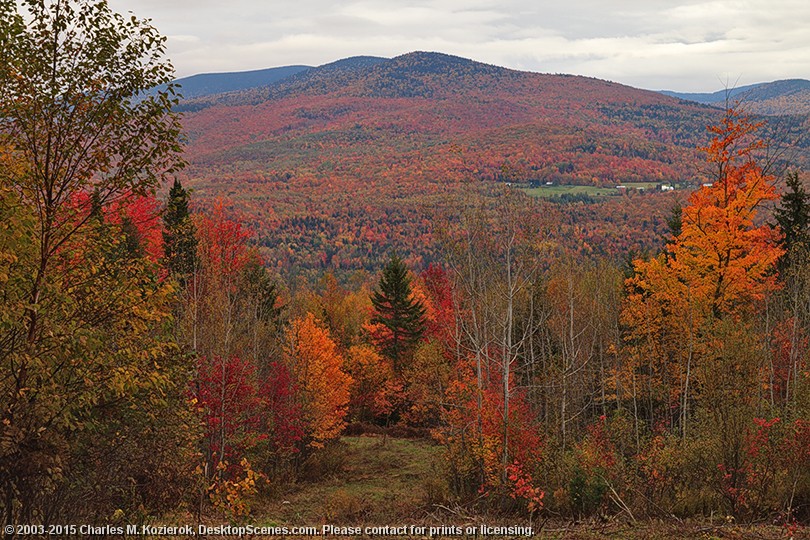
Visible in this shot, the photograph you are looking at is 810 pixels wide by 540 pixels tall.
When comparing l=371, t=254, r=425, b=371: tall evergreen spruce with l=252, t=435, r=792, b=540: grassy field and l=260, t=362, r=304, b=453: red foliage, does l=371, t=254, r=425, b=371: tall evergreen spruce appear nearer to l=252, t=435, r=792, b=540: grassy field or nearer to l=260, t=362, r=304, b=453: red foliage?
l=252, t=435, r=792, b=540: grassy field

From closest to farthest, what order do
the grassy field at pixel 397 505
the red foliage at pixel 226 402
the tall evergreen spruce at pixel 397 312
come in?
the grassy field at pixel 397 505 → the red foliage at pixel 226 402 → the tall evergreen spruce at pixel 397 312

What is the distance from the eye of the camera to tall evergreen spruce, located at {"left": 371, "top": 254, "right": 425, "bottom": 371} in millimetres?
41969

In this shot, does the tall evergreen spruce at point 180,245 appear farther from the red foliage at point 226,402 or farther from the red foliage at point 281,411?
the red foliage at point 281,411

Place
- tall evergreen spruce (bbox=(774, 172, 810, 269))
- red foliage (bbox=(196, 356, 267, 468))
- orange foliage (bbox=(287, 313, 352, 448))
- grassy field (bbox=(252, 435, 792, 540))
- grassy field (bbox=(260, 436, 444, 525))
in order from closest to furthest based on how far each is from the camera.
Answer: grassy field (bbox=(252, 435, 792, 540)) < grassy field (bbox=(260, 436, 444, 525)) < red foliage (bbox=(196, 356, 267, 468)) < tall evergreen spruce (bbox=(774, 172, 810, 269)) < orange foliage (bbox=(287, 313, 352, 448))

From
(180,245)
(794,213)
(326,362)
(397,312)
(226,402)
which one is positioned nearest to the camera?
(226,402)

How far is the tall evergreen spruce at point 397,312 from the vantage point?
138ft

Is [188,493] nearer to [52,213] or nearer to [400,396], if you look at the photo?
[52,213]

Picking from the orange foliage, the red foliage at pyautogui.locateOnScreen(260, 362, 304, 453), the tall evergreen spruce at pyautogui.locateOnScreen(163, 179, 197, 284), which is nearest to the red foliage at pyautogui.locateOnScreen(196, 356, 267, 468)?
the red foliage at pyautogui.locateOnScreen(260, 362, 304, 453)

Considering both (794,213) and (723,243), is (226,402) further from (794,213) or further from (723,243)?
(794,213)

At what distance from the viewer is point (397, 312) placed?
4272 centimetres

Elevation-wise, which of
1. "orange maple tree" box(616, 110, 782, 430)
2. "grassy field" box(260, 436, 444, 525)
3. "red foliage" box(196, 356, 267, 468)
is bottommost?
"grassy field" box(260, 436, 444, 525)

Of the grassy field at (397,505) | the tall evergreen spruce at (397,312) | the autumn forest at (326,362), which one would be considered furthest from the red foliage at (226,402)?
the tall evergreen spruce at (397,312)

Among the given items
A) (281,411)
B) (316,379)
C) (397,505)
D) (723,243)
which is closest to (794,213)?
(723,243)

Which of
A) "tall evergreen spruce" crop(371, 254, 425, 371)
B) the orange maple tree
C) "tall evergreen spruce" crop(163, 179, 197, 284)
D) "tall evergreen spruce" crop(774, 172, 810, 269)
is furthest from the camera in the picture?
"tall evergreen spruce" crop(371, 254, 425, 371)
